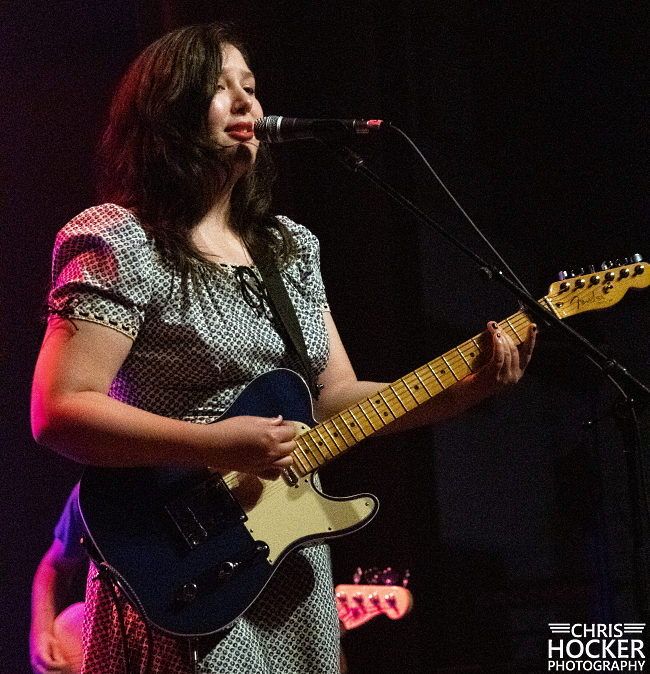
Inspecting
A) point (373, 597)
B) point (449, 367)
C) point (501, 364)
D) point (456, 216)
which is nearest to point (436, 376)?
point (449, 367)

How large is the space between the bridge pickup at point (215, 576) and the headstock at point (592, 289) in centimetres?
102

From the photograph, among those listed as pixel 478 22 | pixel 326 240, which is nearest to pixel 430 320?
pixel 326 240

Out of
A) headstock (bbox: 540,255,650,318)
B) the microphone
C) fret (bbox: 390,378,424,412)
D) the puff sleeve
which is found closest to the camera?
the puff sleeve

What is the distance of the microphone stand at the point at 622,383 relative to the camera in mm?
1787

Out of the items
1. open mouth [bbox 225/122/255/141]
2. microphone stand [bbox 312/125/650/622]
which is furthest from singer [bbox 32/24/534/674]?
microphone stand [bbox 312/125/650/622]

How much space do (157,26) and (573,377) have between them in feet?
8.88

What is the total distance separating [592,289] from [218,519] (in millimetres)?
1174

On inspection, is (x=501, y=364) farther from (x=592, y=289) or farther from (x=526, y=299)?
(x=592, y=289)

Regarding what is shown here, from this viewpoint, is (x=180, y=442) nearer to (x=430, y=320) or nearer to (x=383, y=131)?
(x=383, y=131)

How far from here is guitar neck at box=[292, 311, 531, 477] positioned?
192 centimetres

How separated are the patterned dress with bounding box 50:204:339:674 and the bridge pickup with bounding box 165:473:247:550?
0.48ft

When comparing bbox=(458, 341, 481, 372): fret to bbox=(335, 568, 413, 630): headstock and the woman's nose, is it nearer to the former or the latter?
the woman's nose

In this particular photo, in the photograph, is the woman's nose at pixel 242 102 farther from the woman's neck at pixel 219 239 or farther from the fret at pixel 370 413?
the fret at pixel 370 413

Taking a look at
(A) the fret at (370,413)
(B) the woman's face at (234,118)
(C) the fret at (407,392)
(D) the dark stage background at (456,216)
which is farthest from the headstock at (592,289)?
Result: (D) the dark stage background at (456,216)
